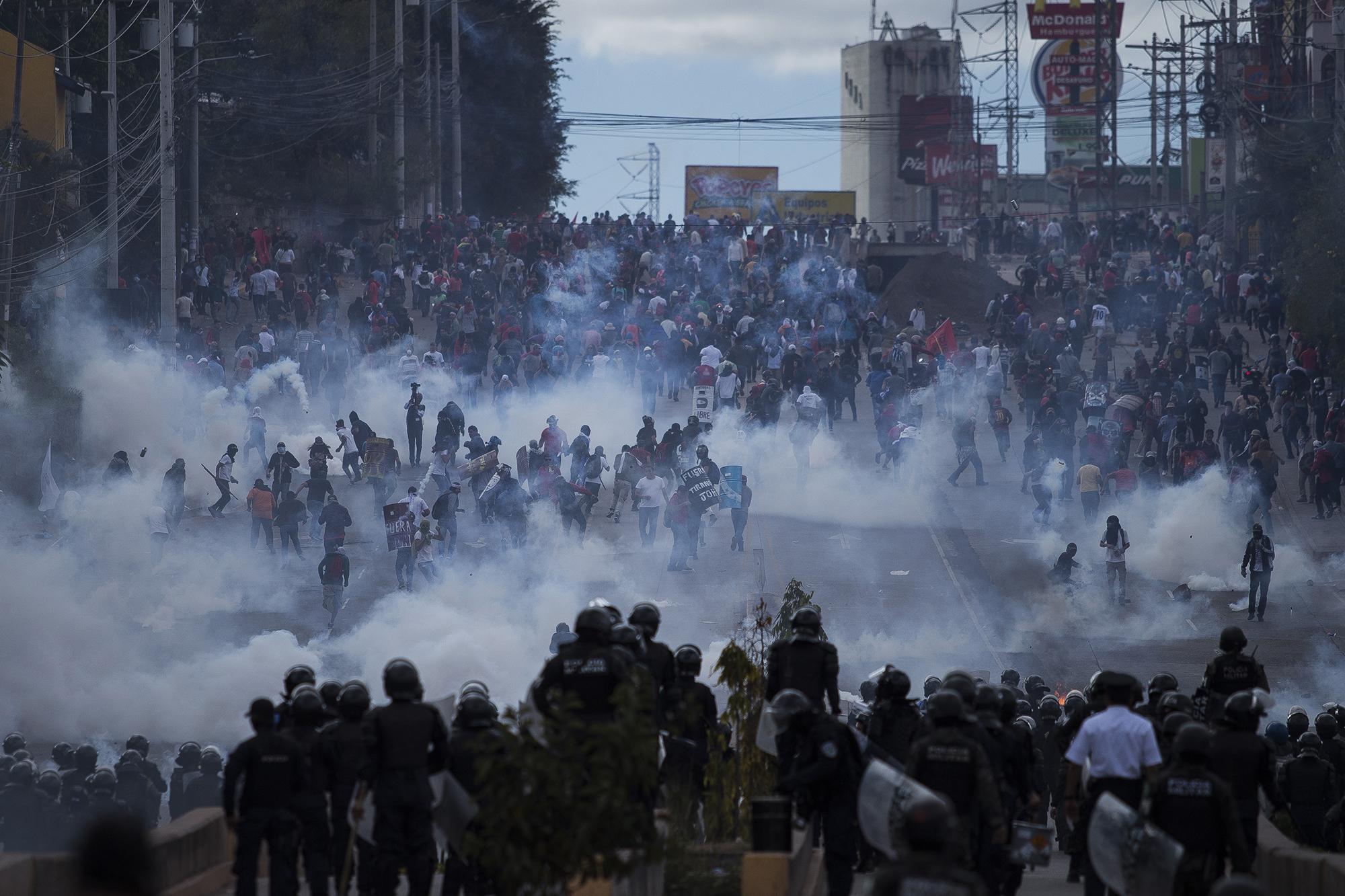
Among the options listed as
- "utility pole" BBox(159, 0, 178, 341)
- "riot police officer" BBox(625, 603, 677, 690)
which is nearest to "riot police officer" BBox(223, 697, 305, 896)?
"riot police officer" BBox(625, 603, 677, 690)

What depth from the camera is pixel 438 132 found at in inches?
2212

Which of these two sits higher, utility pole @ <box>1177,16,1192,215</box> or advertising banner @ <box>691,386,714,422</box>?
utility pole @ <box>1177,16,1192,215</box>

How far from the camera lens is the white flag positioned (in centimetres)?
2430

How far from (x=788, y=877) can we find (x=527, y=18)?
63079 mm

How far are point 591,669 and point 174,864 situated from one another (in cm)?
272

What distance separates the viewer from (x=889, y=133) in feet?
337

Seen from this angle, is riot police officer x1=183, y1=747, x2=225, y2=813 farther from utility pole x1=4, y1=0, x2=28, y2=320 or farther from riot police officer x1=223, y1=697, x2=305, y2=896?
utility pole x1=4, y1=0, x2=28, y2=320

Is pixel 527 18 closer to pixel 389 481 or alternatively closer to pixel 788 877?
pixel 389 481

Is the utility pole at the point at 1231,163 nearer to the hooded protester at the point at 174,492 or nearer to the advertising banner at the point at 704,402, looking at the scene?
the advertising banner at the point at 704,402

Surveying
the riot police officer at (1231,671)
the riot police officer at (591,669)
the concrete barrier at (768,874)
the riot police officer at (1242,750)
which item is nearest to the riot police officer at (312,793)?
the riot police officer at (591,669)

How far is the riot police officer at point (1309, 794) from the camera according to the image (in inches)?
440

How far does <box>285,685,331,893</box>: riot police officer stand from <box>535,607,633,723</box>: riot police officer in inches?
45.1

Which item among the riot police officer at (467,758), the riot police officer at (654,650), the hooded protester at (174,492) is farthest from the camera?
the hooded protester at (174,492)

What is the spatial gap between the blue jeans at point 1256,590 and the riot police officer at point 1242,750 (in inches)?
522
